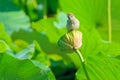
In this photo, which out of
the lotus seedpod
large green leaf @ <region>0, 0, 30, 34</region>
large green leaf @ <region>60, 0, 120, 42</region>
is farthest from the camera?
large green leaf @ <region>0, 0, 30, 34</region>

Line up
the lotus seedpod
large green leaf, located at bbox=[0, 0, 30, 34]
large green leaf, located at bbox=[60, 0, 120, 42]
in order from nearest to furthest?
the lotus seedpod < large green leaf, located at bbox=[60, 0, 120, 42] < large green leaf, located at bbox=[0, 0, 30, 34]

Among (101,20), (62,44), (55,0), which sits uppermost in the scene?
(62,44)

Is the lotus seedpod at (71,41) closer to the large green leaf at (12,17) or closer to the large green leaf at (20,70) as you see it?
the large green leaf at (20,70)

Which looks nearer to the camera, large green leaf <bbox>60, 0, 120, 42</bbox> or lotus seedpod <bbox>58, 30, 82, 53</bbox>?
lotus seedpod <bbox>58, 30, 82, 53</bbox>

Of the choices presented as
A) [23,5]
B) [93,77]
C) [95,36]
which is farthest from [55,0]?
[93,77]

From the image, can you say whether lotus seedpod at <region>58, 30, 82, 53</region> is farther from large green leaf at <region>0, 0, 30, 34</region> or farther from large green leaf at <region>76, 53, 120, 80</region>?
large green leaf at <region>0, 0, 30, 34</region>

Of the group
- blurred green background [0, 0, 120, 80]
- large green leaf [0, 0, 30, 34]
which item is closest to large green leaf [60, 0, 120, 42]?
blurred green background [0, 0, 120, 80]

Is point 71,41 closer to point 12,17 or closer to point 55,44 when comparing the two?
point 55,44

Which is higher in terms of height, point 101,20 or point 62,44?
point 62,44

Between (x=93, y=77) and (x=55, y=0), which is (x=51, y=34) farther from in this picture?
(x=55, y=0)
